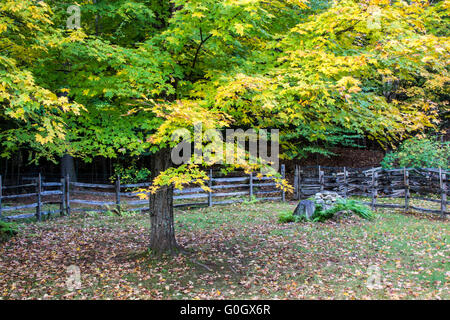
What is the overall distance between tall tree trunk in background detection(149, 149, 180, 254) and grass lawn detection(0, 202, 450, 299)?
0.27m

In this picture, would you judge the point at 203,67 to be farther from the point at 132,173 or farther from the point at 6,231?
the point at 132,173

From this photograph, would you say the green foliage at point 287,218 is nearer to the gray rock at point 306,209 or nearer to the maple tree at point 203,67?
the gray rock at point 306,209

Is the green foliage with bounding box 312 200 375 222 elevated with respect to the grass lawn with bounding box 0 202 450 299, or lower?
elevated

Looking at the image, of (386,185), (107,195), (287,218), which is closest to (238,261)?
(287,218)

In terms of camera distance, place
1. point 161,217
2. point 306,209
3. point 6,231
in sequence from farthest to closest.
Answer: point 306,209 < point 6,231 < point 161,217

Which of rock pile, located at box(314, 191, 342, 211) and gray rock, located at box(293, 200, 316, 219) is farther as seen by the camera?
rock pile, located at box(314, 191, 342, 211)

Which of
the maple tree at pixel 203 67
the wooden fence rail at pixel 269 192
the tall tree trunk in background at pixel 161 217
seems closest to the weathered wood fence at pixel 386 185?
the wooden fence rail at pixel 269 192

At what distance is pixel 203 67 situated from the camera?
6.40 metres

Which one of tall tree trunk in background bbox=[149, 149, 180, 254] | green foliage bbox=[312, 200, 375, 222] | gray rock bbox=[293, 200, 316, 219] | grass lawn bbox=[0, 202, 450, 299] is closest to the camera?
grass lawn bbox=[0, 202, 450, 299]

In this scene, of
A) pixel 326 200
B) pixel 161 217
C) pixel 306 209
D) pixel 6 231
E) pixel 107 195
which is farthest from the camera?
pixel 107 195

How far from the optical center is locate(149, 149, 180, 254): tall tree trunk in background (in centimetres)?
680

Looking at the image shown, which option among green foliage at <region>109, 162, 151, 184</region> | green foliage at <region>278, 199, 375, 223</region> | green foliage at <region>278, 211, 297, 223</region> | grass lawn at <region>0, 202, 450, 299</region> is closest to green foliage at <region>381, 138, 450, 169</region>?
grass lawn at <region>0, 202, 450, 299</region>

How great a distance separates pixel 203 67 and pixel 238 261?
12.8 feet

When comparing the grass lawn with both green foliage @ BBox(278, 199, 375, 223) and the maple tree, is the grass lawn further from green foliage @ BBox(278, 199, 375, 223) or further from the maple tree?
the maple tree
